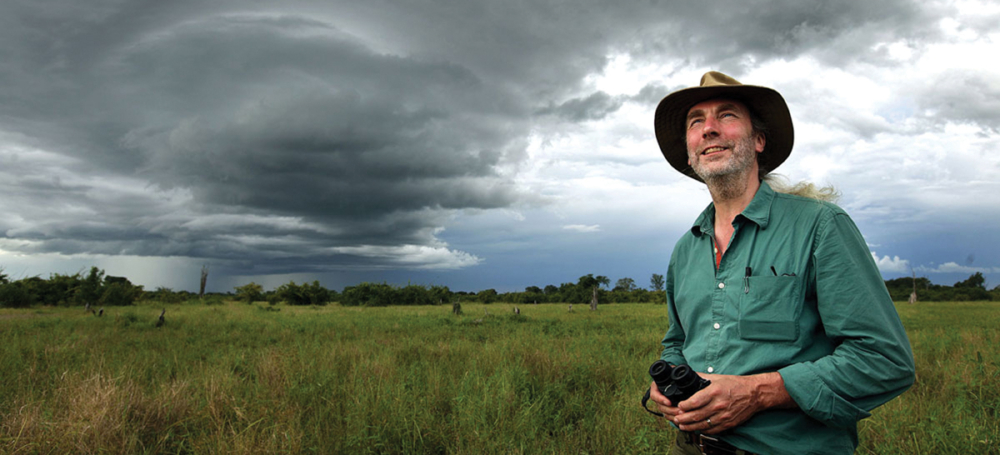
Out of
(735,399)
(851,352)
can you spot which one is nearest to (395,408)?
(735,399)

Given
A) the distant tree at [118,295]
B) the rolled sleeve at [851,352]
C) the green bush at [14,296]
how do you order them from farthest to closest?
1. the distant tree at [118,295]
2. the green bush at [14,296]
3. the rolled sleeve at [851,352]

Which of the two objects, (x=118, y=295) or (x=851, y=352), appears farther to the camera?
(x=118, y=295)

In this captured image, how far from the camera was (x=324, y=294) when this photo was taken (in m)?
38.8

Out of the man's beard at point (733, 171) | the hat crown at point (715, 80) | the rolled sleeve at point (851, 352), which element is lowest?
the rolled sleeve at point (851, 352)

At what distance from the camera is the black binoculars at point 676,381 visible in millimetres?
1542

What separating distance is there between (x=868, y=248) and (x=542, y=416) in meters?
3.69

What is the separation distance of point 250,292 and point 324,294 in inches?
373

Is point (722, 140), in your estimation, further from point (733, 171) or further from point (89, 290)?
point (89, 290)

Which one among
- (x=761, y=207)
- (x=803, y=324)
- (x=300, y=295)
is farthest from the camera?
(x=300, y=295)

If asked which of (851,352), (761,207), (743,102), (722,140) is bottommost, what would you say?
(851,352)

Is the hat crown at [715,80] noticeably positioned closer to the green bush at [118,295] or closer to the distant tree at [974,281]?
the green bush at [118,295]

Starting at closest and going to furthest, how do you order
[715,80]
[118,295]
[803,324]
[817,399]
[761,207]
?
1. [817,399]
2. [803,324]
3. [761,207]
4. [715,80]
5. [118,295]

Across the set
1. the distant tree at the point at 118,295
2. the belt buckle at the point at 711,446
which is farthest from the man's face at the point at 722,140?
the distant tree at the point at 118,295

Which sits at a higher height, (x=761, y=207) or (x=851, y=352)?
(x=761, y=207)
